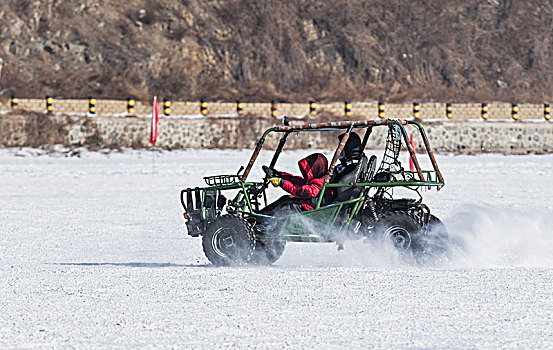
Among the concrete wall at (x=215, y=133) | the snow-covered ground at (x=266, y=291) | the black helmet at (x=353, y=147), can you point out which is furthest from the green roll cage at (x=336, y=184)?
the concrete wall at (x=215, y=133)

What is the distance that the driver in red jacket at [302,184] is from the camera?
26.3ft

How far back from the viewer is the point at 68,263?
907cm

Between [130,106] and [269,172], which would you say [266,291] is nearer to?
[269,172]

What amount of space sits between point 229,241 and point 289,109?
88.3 ft

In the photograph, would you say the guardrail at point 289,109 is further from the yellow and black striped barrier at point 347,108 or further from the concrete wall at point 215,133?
the concrete wall at point 215,133

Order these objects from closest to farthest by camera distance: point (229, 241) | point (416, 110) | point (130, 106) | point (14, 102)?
point (229, 241) → point (14, 102) → point (130, 106) → point (416, 110)

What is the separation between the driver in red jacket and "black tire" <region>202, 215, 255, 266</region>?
0.33m

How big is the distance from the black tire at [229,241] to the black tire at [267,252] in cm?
12

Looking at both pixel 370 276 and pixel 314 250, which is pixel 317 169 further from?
pixel 314 250

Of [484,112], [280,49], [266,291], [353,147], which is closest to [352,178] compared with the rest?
[353,147]

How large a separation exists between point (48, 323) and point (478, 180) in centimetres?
1691

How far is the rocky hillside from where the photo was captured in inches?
1512

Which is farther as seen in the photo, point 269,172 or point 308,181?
point 308,181

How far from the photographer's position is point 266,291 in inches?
278
